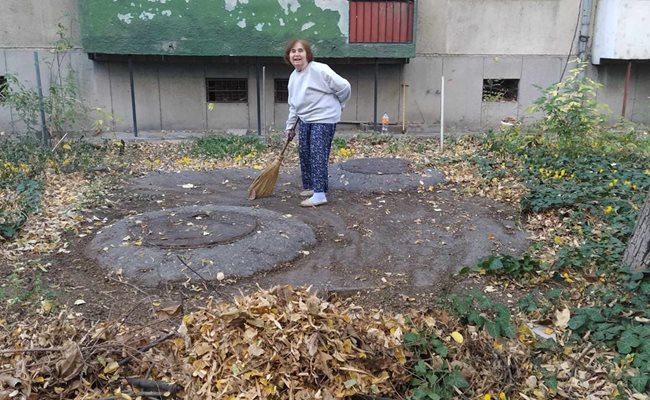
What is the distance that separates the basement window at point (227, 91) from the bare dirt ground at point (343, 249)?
482cm

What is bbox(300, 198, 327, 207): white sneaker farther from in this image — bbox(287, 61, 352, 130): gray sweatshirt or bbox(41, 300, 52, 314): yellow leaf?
bbox(41, 300, 52, 314): yellow leaf

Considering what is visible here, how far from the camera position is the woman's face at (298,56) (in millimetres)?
5513

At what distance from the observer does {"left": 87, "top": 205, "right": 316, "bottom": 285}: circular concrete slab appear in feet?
13.4

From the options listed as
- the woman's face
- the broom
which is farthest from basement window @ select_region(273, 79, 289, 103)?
the woman's face

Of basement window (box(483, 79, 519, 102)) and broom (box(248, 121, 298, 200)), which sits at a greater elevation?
basement window (box(483, 79, 519, 102))

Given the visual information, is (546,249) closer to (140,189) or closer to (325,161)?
(325,161)

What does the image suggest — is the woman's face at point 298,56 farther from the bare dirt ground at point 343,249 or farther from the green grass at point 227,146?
the green grass at point 227,146

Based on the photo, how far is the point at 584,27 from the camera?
11.4 meters

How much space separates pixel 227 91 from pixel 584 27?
22.4 ft

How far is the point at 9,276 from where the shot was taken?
13.3ft

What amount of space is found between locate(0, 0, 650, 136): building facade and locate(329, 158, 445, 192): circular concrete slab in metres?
3.77

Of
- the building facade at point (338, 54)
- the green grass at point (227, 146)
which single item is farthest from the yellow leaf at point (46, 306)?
the building facade at point (338, 54)

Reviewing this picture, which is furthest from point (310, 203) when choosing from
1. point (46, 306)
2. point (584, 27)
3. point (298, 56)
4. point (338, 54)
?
point (584, 27)

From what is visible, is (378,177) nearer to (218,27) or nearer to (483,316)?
(483,316)
